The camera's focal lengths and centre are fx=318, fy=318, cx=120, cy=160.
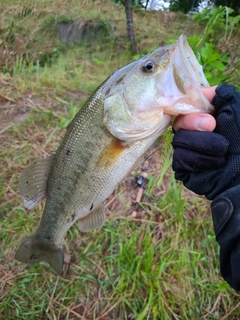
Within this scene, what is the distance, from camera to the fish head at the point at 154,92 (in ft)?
4.09

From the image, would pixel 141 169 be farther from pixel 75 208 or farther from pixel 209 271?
pixel 75 208

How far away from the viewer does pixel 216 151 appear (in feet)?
4.24

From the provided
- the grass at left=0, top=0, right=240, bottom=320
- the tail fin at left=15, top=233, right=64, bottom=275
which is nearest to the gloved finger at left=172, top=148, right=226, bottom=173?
the grass at left=0, top=0, right=240, bottom=320

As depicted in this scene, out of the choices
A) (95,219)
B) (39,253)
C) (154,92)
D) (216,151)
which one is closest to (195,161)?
(216,151)

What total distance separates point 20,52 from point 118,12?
225cm

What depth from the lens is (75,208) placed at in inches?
63.1

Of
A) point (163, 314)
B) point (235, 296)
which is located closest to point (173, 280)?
point (163, 314)

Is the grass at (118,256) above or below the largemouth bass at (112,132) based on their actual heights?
below

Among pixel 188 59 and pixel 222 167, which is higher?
pixel 188 59

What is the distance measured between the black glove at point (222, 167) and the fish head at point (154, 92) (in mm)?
91

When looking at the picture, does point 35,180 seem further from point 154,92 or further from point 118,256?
point 118,256

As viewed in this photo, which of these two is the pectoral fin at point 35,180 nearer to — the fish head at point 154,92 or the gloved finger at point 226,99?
the fish head at point 154,92

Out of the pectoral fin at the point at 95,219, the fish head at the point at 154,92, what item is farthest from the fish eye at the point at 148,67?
the pectoral fin at the point at 95,219

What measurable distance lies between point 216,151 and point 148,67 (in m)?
0.45
